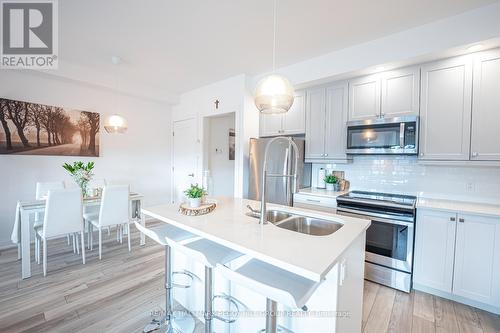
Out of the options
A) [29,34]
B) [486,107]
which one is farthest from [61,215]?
[486,107]

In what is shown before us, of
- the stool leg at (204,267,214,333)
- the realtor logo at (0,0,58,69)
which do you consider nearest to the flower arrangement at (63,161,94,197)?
the realtor logo at (0,0,58,69)

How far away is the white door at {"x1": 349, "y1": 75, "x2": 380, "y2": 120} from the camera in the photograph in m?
2.64

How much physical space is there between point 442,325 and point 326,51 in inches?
120

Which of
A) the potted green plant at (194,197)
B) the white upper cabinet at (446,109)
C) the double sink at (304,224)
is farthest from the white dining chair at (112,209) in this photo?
the white upper cabinet at (446,109)

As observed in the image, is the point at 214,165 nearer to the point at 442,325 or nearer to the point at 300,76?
the point at 300,76

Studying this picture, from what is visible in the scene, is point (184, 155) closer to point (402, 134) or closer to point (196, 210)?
point (196, 210)

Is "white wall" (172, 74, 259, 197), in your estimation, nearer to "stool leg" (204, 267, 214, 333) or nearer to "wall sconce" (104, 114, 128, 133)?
"wall sconce" (104, 114, 128, 133)

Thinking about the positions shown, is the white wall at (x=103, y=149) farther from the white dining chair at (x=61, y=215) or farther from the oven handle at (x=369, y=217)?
the oven handle at (x=369, y=217)

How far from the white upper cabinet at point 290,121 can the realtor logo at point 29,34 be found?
2.78 metres

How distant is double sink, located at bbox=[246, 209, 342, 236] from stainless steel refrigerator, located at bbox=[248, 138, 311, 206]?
112cm

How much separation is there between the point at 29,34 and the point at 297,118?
136 inches

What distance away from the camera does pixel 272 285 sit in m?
1.06

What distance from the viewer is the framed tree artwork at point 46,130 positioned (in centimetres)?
308

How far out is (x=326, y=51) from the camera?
2824mm
